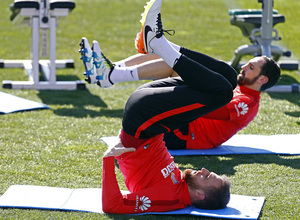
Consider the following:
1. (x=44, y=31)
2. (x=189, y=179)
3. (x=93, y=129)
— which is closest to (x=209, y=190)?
(x=189, y=179)

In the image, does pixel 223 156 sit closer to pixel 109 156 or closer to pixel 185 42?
pixel 109 156

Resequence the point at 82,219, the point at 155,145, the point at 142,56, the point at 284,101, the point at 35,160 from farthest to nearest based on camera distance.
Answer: the point at 284,101 < the point at 142,56 < the point at 35,160 < the point at 155,145 < the point at 82,219

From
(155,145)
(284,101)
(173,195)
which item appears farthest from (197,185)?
(284,101)

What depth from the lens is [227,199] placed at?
3322 millimetres

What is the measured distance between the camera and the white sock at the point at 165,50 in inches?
132

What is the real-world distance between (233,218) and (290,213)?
0.39 metres

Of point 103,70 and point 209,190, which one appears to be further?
point 103,70

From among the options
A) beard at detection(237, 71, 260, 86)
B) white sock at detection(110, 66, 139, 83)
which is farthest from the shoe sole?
beard at detection(237, 71, 260, 86)

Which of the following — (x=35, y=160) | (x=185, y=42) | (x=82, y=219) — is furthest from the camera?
(x=185, y=42)

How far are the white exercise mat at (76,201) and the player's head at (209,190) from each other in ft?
0.14

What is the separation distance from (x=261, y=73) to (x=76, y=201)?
2057 mm

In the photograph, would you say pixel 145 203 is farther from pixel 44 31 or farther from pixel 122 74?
pixel 44 31

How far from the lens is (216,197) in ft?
10.8

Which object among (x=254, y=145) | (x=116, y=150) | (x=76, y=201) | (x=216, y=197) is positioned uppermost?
(x=116, y=150)
